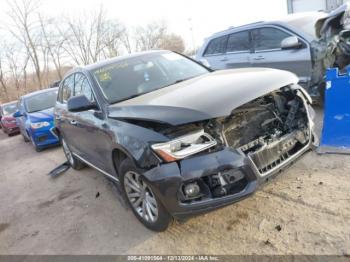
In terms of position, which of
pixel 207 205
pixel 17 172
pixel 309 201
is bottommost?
pixel 17 172

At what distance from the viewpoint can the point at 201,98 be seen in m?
2.99

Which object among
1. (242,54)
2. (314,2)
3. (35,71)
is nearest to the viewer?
(242,54)

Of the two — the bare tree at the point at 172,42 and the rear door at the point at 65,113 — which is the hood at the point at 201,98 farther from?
the bare tree at the point at 172,42

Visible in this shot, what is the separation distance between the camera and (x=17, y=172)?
7.05 metres

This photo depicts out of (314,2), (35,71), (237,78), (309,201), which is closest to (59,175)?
(237,78)

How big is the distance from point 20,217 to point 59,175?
156cm

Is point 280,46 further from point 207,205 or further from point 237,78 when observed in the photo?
point 207,205

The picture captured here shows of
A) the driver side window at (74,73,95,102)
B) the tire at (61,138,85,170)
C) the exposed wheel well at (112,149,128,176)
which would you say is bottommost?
the tire at (61,138,85,170)

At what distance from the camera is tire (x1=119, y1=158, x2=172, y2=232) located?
303 cm

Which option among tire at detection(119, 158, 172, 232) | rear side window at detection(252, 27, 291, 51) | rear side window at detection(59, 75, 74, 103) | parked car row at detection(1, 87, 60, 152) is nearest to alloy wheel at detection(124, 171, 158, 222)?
tire at detection(119, 158, 172, 232)

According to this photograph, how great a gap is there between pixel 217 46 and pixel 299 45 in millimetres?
2479

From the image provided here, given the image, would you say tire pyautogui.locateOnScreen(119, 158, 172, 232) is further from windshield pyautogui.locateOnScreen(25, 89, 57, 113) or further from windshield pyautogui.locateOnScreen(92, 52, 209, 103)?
windshield pyautogui.locateOnScreen(25, 89, 57, 113)

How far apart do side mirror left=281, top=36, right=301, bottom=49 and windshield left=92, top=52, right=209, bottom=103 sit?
210 cm

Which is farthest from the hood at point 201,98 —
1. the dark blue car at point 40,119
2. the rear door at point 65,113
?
the dark blue car at point 40,119
